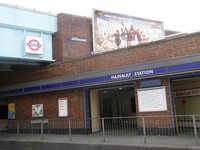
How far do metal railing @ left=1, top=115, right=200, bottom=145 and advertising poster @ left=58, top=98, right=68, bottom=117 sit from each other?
58cm

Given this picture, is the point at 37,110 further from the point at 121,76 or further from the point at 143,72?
the point at 143,72

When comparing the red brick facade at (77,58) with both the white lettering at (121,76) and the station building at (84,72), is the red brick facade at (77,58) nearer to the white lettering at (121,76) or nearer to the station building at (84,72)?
the station building at (84,72)

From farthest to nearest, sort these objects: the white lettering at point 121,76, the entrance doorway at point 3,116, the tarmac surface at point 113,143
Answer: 1. the entrance doorway at point 3,116
2. the white lettering at point 121,76
3. the tarmac surface at point 113,143

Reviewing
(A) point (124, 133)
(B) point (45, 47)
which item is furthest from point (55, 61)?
(A) point (124, 133)

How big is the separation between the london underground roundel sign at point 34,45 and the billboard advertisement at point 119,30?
3973mm

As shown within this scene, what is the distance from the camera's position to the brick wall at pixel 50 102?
16.2m

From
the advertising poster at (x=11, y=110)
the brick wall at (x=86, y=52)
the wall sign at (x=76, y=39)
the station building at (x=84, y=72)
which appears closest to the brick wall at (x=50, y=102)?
the station building at (x=84, y=72)

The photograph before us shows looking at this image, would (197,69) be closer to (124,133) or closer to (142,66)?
(142,66)

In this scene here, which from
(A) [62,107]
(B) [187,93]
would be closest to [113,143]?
(B) [187,93]

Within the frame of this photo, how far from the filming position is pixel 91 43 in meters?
20.1

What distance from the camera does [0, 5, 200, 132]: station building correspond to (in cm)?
1295

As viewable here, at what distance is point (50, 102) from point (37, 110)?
1306 millimetres

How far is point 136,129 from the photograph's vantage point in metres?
12.2

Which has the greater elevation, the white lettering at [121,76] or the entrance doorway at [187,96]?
the white lettering at [121,76]
